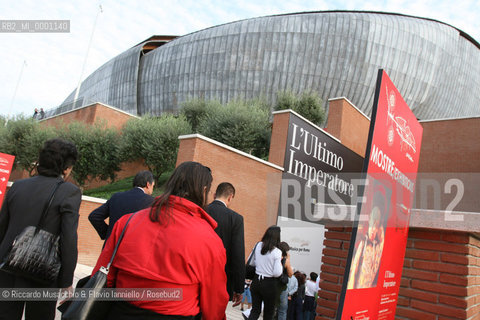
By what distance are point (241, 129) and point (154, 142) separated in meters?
4.79

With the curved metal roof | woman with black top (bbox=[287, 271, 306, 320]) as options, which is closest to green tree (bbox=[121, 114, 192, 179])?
the curved metal roof

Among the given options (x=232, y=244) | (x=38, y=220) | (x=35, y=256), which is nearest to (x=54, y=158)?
(x=38, y=220)

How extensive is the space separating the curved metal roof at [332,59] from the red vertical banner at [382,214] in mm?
30046

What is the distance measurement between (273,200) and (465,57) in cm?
3316

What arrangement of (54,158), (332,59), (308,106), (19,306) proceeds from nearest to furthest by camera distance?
(19,306)
(54,158)
(308,106)
(332,59)

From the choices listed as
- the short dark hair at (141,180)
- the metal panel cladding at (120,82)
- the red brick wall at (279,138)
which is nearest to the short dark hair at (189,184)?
the short dark hair at (141,180)

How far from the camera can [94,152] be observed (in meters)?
21.1

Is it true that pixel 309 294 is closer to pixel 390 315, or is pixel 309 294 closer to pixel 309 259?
pixel 309 259

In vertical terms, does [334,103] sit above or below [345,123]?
above

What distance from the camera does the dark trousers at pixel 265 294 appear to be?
14.2 feet

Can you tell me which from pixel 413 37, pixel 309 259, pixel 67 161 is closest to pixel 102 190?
pixel 309 259

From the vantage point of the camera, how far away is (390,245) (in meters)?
2.38

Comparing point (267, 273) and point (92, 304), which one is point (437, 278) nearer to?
point (267, 273)

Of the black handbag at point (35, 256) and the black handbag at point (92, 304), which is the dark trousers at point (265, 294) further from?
the black handbag at point (92, 304)
